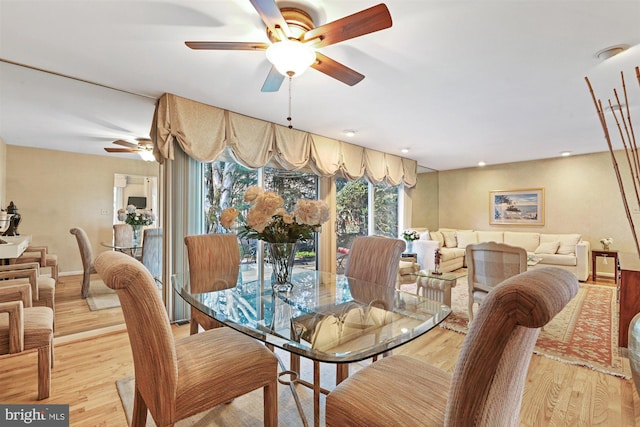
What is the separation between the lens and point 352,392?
1.13 meters

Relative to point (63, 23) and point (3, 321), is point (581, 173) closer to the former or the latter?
point (63, 23)

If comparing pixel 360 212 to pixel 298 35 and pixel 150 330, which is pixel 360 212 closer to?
pixel 298 35

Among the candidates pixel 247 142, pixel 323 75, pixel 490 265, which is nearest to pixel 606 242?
pixel 490 265

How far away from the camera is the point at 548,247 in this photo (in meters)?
5.50

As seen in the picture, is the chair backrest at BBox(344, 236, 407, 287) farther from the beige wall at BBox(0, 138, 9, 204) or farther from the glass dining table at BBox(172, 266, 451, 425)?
the beige wall at BBox(0, 138, 9, 204)

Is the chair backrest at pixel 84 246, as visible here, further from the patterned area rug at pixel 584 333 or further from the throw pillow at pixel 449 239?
the throw pillow at pixel 449 239

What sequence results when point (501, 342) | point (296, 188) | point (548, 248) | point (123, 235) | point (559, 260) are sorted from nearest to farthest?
point (501, 342), point (123, 235), point (296, 188), point (559, 260), point (548, 248)

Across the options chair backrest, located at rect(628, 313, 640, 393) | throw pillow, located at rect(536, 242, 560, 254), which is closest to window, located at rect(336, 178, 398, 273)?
throw pillow, located at rect(536, 242, 560, 254)

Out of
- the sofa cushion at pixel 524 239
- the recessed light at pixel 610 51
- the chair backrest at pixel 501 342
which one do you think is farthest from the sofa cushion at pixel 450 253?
the chair backrest at pixel 501 342

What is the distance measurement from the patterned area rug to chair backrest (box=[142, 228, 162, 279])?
319 centimetres

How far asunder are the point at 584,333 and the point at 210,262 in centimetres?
367

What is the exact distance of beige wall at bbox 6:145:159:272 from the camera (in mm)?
2586

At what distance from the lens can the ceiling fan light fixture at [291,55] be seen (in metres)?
1.71

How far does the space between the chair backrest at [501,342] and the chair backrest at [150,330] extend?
0.99 m
